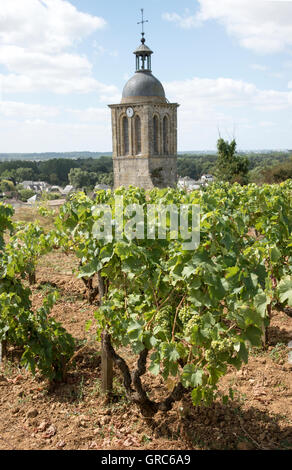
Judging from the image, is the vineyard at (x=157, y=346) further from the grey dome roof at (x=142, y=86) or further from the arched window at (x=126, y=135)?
the grey dome roof at (x=142, y=86)

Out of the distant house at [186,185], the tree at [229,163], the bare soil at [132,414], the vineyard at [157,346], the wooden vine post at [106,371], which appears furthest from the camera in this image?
the tree at [229,163]

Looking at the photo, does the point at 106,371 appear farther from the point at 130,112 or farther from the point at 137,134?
the point at 130,112

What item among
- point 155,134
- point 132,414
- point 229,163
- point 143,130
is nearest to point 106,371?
point 132,414

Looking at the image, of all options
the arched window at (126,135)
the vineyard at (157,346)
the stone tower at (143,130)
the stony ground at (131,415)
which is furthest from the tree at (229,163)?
the stony ground at (131,415)

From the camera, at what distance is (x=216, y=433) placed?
115 inches

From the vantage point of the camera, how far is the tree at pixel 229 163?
2384 cm

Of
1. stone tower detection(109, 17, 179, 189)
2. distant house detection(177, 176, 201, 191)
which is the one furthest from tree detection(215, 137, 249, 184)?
distant house detection(177, 176, 201, 191)

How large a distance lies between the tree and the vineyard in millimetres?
20170

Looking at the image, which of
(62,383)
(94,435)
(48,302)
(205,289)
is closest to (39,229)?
(48,302)

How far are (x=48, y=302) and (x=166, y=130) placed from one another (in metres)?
24.5

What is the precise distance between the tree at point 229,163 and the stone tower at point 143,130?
4.19m

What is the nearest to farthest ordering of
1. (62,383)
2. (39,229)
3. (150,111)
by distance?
(62,383)
(39,229)
(150,111)

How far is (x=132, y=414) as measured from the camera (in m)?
3.20
